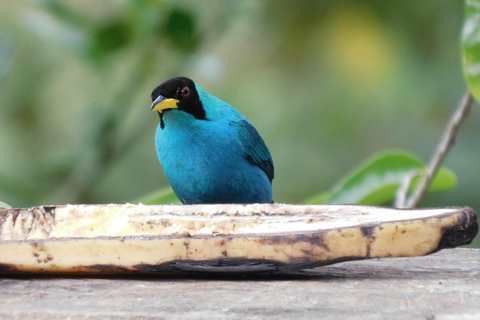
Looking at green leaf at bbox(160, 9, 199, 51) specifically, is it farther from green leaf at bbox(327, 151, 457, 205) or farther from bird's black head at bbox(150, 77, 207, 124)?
green leaf at bbox(327, 151, 457, 205)

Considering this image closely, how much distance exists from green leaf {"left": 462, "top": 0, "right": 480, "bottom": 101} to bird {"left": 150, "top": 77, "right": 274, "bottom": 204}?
1.04 metres

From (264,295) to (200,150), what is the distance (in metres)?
1.42

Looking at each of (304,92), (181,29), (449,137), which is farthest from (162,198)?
(304,92)

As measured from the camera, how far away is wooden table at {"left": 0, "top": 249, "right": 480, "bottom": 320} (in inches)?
58.2

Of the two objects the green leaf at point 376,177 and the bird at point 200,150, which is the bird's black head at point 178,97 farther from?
the green leaf at point 376,177

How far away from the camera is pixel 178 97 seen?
3.00 meters

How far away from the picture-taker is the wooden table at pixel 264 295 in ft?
4.85

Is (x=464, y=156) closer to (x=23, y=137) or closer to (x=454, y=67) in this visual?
(x=454, y=67)

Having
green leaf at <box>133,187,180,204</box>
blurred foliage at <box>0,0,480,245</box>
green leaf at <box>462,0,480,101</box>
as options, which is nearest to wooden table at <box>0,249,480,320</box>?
green leaf at <box>462,0,480,101</box>

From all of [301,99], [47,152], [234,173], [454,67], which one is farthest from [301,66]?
[234,173]

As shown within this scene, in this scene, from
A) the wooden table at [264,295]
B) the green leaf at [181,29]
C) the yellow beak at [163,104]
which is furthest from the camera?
the green leaf at [181,29]

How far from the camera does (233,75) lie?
221 inches

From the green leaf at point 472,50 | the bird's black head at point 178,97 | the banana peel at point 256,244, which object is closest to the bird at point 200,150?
the bird's black head at point 178,97

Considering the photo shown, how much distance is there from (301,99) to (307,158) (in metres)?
0.51
